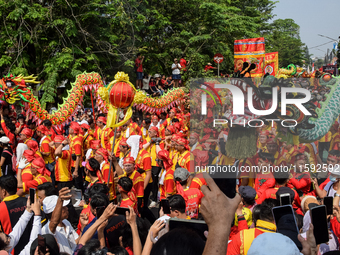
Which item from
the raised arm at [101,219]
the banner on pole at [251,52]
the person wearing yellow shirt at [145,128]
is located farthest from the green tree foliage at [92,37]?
the raised arm at [101,219]

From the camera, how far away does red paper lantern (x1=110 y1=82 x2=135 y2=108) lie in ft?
18.8

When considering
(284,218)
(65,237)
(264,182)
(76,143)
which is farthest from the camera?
(76,143)

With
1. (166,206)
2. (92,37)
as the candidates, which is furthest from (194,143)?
(92,37)

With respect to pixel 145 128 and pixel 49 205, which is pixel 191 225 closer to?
pixel 49 205

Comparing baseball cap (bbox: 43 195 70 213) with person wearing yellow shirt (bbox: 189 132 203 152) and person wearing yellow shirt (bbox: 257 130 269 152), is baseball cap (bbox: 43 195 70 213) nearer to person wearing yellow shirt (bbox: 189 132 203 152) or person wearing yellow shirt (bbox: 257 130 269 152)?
person wearing yellow shirt (bbox: 189 132 203 152)

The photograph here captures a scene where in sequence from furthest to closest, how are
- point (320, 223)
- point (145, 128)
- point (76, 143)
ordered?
point (145, 128)
point (76, 143)
point (320, 223)

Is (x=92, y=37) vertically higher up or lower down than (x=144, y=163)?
higher up

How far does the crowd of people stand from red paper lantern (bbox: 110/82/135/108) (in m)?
0.72

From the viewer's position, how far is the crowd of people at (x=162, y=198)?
1617 mm

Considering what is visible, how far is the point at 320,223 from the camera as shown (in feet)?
6.77

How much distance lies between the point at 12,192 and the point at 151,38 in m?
14.6

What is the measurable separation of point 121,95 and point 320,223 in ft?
13.9

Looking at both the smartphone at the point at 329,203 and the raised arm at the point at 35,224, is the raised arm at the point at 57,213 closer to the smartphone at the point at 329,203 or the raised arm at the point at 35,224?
the raised arm at the point at 35,224

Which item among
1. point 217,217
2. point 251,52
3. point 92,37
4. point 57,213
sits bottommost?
point 57,213
